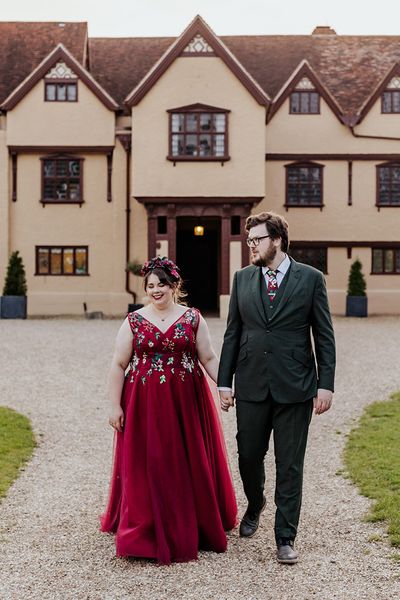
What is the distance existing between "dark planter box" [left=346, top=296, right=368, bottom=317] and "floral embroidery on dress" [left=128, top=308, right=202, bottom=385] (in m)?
20.7

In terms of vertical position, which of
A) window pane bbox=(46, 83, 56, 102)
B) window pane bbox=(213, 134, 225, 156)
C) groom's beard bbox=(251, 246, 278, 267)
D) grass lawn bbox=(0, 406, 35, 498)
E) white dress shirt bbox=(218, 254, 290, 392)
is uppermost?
window pane bbox=(46, 83, 56, 102)

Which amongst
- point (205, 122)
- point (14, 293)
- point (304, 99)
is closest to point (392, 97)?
point (304, 99)

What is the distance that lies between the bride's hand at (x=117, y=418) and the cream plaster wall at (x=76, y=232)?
20439 mm

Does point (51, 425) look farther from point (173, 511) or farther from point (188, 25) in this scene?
point (188, 25)

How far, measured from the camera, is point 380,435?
329 inches

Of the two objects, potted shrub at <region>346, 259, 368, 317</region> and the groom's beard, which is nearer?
the groom's beard

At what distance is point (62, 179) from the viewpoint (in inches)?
999

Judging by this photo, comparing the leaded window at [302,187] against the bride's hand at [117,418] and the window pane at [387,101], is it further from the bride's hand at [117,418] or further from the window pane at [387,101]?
the bride's hand at [117,418]

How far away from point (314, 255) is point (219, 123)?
19.6 ft

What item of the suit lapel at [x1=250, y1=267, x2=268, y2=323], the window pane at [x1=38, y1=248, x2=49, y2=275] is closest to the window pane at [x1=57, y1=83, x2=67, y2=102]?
the window pane at [x1=38, y1=248, x2=49, y2=275]

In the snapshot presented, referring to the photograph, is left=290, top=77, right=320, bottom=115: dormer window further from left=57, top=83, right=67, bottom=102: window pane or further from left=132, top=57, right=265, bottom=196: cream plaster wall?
left=57, top=83, right=67, bottom=102: window pane

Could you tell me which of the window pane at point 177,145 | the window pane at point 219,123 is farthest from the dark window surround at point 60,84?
the window pane at point 219,123

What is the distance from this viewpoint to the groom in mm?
4832

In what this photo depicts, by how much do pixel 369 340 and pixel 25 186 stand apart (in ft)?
44.0
